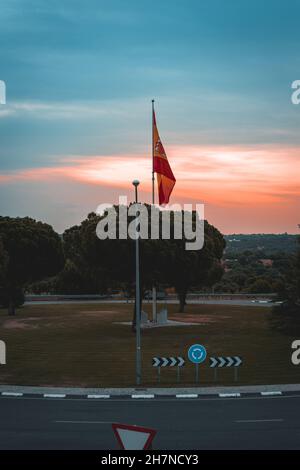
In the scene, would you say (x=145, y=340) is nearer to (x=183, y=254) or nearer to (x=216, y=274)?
(x=183, y=254)

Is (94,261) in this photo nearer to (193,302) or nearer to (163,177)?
(163,177)

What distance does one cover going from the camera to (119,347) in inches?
1858

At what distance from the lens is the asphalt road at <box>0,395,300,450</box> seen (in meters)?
21.9

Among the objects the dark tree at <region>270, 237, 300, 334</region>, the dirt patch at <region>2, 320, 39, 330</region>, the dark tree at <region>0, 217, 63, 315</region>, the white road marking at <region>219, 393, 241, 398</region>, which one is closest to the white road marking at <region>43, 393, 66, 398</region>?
the white road marking at <region>219, 393, 241, 398</region>


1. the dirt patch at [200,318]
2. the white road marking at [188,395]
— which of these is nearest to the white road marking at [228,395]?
the white road marking at [188,395]

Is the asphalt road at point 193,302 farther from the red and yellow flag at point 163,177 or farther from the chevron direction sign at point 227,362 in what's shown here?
the chevron direction sign at point 227,362

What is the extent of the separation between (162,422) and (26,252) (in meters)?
49.2

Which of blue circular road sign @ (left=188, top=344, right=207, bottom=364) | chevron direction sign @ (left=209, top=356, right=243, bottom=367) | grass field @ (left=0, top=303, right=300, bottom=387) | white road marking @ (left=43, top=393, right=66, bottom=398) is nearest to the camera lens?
white road marking @ (left=43, top=393, right=66, bottom=398)

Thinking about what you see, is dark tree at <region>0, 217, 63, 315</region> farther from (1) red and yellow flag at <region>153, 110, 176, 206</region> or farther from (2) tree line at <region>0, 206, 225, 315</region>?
(1) red and yellow flag at <region>153, 110, 176, 206</region>

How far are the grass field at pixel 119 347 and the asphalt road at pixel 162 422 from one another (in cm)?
474

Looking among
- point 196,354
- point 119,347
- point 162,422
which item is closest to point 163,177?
point 119,347

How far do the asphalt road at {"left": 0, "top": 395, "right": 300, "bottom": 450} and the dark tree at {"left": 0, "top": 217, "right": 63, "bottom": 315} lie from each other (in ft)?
140

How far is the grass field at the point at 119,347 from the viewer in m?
35.8
